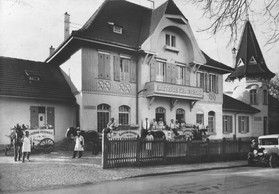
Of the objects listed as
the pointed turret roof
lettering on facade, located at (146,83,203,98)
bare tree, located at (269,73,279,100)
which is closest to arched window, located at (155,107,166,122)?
lettering on facade, located at (146,83,203,98)

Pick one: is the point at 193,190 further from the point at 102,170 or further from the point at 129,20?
the point at 129,20

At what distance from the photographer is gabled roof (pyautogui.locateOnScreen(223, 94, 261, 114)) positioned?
Answer: 102ft

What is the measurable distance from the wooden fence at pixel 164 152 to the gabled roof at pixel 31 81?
27.2ft

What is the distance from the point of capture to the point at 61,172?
11867mm

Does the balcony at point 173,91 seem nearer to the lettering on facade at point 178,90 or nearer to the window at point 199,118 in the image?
the lettering on facade at point 178,90

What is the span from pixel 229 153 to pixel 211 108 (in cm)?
949

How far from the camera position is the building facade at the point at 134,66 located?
20219mm

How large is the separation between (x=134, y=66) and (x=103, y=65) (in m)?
2.81

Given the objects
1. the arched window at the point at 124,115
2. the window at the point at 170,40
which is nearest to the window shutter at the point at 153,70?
the window at the point at 170,40

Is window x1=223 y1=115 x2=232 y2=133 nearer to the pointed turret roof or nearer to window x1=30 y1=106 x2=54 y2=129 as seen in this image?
the pointed turret roof

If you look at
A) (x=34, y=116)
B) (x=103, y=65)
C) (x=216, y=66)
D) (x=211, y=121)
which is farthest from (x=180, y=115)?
(x=34, y=116)

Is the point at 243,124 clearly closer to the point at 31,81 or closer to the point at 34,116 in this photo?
the point at 34,116

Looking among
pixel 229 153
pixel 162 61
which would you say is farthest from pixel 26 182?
pixel 162 61

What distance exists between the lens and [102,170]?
12.8 metres
